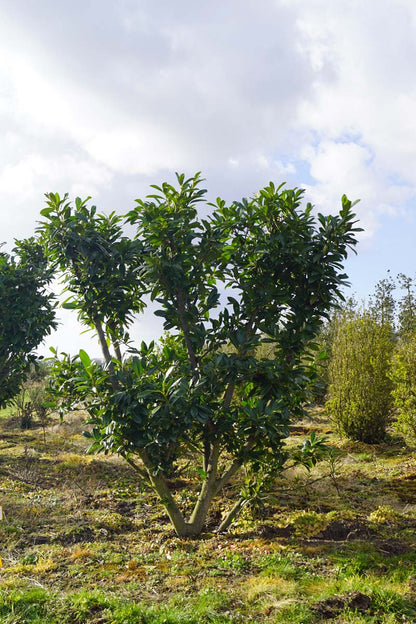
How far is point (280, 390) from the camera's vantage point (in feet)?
18.4

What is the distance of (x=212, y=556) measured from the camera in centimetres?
514

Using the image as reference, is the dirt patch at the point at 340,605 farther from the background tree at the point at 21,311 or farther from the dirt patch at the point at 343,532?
the background tree at the point at 21,311

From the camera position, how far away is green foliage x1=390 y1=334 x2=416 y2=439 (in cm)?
1048

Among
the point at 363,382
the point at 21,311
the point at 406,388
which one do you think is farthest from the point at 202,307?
the point at 363,382

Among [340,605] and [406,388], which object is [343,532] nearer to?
[340,605]

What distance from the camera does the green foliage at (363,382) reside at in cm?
1225

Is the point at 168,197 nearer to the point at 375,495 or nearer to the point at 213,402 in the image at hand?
the point at 213,402

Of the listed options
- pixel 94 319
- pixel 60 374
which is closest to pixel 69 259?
pixel 94 319

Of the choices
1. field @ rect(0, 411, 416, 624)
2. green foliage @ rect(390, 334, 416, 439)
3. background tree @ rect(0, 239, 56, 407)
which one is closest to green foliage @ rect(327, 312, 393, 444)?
green foliage @ rect(390, 334, 416, 439)

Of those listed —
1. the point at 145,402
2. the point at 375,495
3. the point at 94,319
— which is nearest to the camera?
the point at 145,402

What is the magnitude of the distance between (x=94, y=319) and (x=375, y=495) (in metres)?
5.78

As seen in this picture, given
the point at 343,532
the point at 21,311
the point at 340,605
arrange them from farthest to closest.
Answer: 1. the point at 21,311
2. the point at 343,532
3. the point at 340,605

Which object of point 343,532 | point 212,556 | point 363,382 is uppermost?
point 363,382

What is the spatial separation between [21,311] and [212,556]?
7.16 meters
